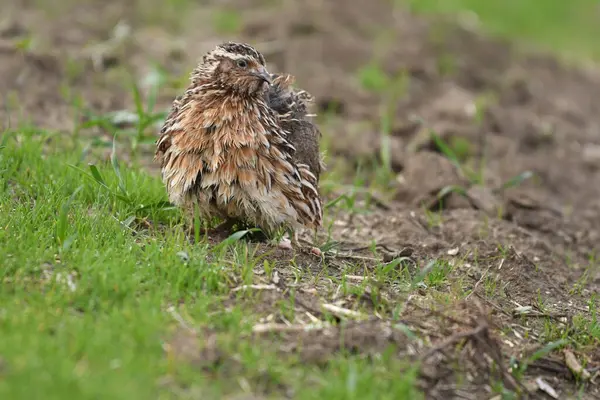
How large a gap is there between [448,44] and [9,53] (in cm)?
631

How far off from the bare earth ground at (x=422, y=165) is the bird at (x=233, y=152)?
0.38 metres

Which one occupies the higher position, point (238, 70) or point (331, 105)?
point (238, 70)

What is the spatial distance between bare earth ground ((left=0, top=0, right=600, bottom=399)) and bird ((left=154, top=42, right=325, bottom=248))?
38cm

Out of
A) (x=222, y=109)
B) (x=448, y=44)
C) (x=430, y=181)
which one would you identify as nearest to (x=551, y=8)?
(x=448, y=44)

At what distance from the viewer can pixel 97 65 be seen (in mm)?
9648

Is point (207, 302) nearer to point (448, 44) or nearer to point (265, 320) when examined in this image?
point (265, 320)

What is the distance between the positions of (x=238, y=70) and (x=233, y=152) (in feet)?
1.80

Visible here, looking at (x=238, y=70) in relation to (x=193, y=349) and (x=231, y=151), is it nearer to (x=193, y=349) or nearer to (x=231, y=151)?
(x=231, y=151)

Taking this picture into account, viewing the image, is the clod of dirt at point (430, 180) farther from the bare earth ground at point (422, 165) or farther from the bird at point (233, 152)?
the bird at point (233, 152)

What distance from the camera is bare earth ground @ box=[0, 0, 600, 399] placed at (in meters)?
5.22

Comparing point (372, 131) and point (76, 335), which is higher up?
point (76, 335)

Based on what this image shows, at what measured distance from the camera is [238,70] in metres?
6.02

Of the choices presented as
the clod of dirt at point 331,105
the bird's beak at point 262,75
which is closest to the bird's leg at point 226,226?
the bird's beak at point 262,75

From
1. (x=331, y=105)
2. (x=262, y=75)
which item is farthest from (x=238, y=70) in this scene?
(x=331, y=105)
